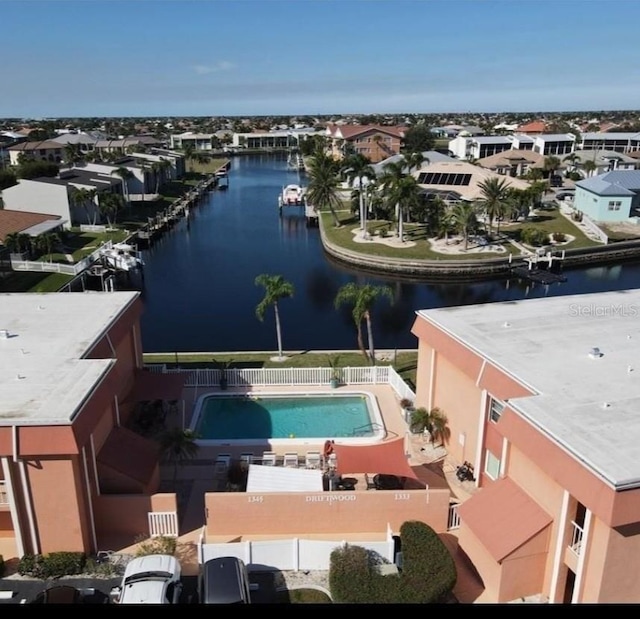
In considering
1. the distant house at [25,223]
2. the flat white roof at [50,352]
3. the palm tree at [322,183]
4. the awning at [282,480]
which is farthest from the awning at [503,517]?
the palm tree at [322,183]

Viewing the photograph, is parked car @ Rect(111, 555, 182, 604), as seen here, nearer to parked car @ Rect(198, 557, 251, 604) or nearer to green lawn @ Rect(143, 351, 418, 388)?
parked car @ Rect(198, 557, 251, 604)

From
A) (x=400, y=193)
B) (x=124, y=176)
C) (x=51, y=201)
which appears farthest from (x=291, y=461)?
(x=124, y=176)

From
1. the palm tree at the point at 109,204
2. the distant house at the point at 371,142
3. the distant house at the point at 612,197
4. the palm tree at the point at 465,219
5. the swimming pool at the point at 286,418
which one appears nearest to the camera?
the swimming pool at the point at 286,418

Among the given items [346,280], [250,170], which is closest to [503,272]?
[346,280]

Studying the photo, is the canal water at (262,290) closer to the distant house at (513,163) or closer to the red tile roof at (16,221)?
A: the red tile roof at (16,221)

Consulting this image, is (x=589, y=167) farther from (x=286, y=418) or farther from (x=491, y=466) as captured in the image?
(x=491, y=466)
